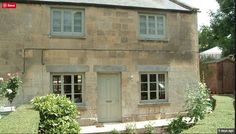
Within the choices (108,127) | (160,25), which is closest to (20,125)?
(108,127)

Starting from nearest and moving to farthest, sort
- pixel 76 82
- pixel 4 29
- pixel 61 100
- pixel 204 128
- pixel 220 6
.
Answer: pixel 204 128 < pixel 61 100 < pixel 4 29 < pixel 76 82 < pixel 220 6

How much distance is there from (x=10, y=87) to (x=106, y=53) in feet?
15.1

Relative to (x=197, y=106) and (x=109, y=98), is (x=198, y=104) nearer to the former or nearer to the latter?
(x=197, y=106)

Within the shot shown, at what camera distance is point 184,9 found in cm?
1861

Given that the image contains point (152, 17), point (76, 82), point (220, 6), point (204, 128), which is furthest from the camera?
point (220, 6)

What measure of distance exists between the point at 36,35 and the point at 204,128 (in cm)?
966

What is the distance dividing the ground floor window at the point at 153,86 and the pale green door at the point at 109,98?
4.08ft

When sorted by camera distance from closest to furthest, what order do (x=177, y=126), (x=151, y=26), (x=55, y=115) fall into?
(x=55, y=115)
(x=177, y=126)
(x=151, y=26)

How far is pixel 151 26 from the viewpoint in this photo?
58.6 ft

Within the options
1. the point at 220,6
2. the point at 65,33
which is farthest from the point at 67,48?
the point at 220,6

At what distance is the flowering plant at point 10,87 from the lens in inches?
545

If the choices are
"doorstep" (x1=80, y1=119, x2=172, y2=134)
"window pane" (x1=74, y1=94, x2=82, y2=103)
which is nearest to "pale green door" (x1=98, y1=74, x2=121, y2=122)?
"doorstep" (x1=80, y1=119, x2=172, y2=134)

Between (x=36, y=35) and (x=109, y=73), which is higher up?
(x=36, y=35)

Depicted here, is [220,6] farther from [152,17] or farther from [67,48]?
[67,48]
